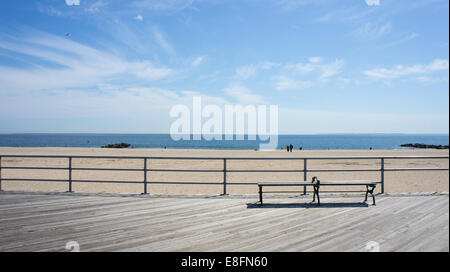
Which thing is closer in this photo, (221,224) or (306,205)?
(221,224)

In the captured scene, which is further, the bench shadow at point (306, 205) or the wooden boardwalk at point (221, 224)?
the bench shadow at point (306, 205)

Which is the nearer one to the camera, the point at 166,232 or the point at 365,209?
the point at 166,232

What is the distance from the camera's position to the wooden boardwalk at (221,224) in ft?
11.2

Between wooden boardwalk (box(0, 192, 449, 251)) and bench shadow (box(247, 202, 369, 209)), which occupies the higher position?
bench shadow (box(247, 202, 369, 209))

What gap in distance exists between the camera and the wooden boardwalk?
11.2ft

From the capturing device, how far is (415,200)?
5.59 meters

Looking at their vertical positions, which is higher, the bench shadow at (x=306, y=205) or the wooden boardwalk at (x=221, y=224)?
the bench shadow at (x=306, y=205)

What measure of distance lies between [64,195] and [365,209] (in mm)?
7128

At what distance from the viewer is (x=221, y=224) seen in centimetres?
416

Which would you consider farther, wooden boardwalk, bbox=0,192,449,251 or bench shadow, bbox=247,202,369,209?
bench shadow, bbox=247,202,369,209
